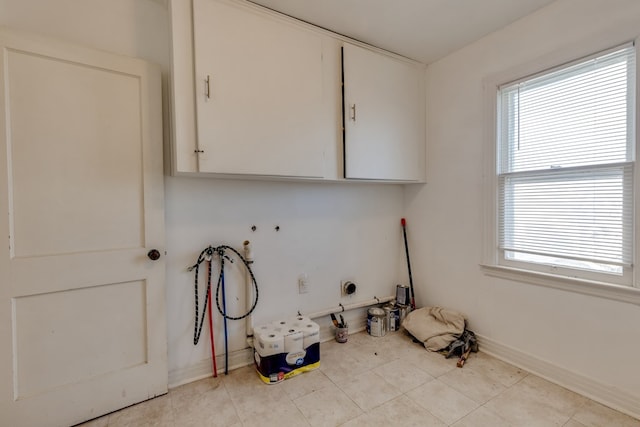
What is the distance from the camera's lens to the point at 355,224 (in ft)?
8.89

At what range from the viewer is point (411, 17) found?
2.01 m

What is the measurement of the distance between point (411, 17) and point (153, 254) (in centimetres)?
235

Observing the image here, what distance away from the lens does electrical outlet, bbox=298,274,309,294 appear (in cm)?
240

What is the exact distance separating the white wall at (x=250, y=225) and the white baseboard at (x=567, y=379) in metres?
1.02

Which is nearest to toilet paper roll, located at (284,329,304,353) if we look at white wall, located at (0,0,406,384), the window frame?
white wall, located at (0,0,406,384)

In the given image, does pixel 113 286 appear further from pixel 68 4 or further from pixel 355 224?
pixel 355 224

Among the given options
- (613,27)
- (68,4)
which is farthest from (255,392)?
(613,27)

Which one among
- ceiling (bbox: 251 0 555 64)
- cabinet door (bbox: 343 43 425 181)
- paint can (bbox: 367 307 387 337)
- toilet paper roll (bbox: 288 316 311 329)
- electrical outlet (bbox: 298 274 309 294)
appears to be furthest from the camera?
paint can (bbox: 367 307 387 337)

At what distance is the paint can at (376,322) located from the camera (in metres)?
2.60

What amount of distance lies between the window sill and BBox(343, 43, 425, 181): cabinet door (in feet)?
3.41

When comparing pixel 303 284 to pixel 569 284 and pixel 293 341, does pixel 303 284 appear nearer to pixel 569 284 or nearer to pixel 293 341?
pixel 293 341

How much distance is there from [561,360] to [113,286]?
2861 mm

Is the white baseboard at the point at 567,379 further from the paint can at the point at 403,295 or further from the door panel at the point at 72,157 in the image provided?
the door panel at the point at 72,157

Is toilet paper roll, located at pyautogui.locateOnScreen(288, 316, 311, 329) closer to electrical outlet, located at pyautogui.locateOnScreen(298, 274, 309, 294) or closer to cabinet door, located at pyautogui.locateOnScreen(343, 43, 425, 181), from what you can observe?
electrical outlet, located at pyautogui.locateOnScreen(298, 274, 309, 294)
